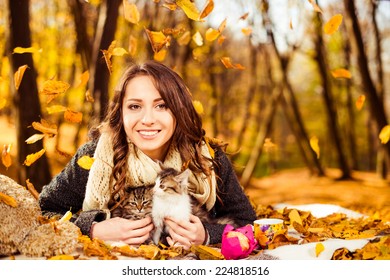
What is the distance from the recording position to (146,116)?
209cm

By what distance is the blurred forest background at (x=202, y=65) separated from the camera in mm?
2730

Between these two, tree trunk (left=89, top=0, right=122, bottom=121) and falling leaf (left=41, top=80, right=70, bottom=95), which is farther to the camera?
tree trunk (left=89, top=0, right=122, bottom=121)

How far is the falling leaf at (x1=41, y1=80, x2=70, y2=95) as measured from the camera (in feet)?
7.56

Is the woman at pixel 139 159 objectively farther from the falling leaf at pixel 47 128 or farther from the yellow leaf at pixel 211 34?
the yellow leaf at pixel 211 34

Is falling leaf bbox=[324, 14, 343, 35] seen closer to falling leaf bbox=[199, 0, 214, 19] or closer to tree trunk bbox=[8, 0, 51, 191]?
falling leaf bbox=[199, 0, 214, 19]

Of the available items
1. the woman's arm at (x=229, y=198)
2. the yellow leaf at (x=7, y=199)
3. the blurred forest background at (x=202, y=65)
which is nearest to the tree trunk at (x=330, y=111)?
the blurred forest background at (x=202, y=65)

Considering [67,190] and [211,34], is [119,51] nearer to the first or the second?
[211,34]

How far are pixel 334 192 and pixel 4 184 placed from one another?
4.73m

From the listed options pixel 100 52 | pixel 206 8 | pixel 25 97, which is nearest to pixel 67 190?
pixel 206 8

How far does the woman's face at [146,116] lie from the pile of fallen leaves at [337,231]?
667 mm

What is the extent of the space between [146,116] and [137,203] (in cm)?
37

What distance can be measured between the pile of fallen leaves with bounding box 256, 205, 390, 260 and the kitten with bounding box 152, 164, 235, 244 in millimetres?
410

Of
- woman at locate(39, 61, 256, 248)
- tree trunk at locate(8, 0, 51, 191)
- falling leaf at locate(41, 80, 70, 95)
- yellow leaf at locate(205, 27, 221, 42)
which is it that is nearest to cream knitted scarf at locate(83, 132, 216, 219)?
woman at locate(39, 61, 256, 248)
